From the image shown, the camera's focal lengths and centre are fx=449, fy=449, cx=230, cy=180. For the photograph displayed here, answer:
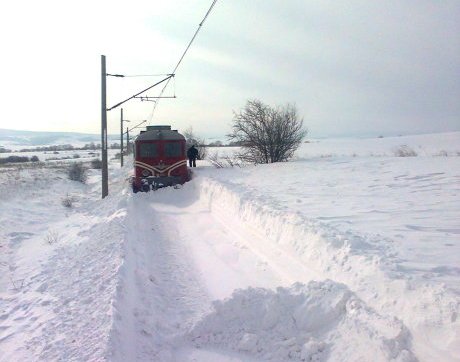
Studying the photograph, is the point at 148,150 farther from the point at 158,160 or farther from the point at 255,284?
the point at 255,284

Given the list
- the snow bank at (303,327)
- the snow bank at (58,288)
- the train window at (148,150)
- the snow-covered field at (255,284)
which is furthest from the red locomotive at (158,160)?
the snow bank at (303,327)

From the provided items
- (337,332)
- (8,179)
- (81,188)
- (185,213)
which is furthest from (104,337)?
(81,188)

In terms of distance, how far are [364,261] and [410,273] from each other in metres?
0.75

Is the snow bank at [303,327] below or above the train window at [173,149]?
below

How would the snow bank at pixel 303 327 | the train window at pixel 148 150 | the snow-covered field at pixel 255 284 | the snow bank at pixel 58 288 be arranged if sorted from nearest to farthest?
the snow bank at pixel 303 327 → the snow-covered field at pixel 255 284 → the snow bank at pixel 58 288 → the train window at pixel 148 150

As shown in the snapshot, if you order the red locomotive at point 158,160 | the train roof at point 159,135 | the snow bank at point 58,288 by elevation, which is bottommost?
the snow bank at point 58,288

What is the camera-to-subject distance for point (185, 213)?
15.4 metres

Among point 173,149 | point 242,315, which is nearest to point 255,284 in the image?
point 242,315

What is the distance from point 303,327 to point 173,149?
16.8 metres

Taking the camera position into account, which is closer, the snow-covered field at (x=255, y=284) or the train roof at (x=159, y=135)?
the snow-covered field at (x=255, y=284)

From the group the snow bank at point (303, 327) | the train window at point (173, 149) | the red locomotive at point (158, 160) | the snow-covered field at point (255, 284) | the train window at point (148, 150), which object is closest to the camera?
the snow bank at point (303, 327)

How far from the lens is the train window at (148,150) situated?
20.9m

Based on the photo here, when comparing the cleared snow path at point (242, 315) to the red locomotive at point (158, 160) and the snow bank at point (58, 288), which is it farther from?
the red locomotive at point (158, 160)

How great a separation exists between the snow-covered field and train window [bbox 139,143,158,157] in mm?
8353
